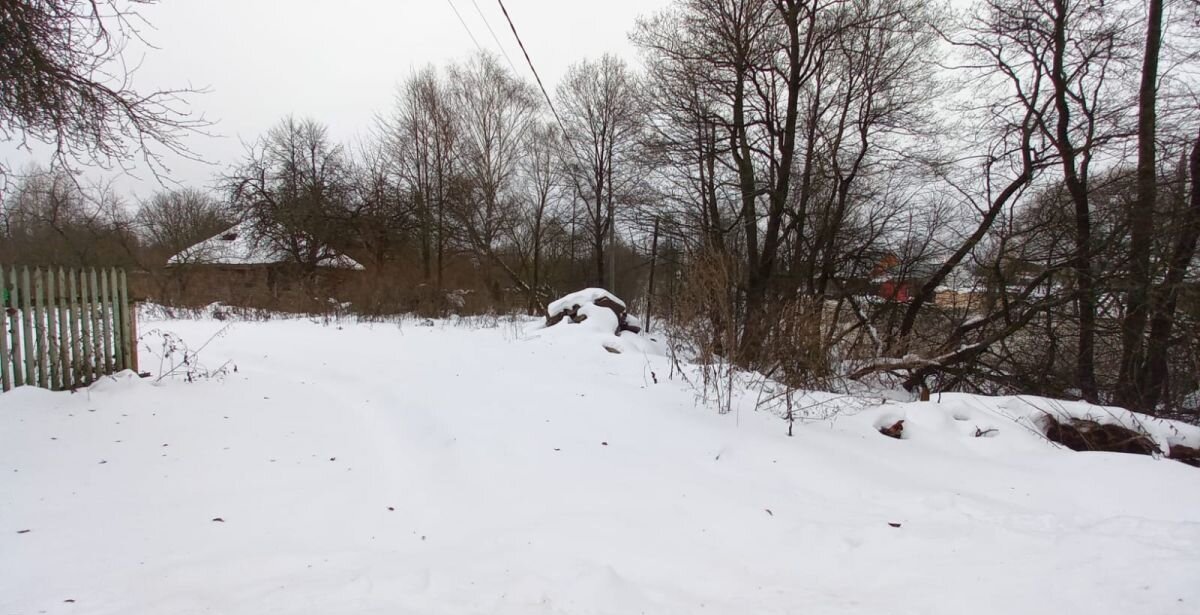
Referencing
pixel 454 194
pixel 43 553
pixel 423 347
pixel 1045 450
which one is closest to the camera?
pixel 43 553

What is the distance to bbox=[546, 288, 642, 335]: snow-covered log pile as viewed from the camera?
442 inches

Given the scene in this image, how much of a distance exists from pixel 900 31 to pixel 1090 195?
20.2 ft

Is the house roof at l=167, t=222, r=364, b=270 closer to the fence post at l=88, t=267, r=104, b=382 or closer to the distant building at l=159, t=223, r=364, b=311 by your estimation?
the distant building at l=159, t=223, r=364, b=311

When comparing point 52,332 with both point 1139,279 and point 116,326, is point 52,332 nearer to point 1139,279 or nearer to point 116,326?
point 116,326

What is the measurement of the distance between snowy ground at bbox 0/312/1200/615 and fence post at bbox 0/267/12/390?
0.79 ft

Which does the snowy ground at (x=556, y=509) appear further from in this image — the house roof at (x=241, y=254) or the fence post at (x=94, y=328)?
the house roof at (x=241, y=254)

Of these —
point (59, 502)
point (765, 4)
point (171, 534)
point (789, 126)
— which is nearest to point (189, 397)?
point (59, 502)

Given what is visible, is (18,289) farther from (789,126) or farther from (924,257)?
(924,257)

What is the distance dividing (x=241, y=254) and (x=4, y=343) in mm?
26278

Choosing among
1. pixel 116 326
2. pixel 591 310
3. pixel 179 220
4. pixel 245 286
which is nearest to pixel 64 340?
pixel 116 326

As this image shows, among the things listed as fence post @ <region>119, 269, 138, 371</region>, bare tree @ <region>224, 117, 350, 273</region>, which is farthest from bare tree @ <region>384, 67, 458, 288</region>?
fence post @ <region>119, 269, 138, 371</region>

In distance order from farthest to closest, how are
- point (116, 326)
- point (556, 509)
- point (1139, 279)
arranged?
1. point (1139, 279)
2. point (116, 326)
3. point (556, 509)

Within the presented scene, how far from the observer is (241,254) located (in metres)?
27.2

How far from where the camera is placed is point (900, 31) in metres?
13.5
